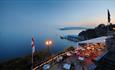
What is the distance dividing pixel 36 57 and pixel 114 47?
47.7ft

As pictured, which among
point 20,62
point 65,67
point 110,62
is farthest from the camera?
point 20,62

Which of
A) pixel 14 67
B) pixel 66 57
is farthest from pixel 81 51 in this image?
pixel 14 67

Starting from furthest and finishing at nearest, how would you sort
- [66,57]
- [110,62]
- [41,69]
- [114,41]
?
[66,57]
[41,69]
[114,41]
[110,62]

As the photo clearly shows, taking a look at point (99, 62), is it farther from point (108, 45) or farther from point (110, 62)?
point (108, 45)

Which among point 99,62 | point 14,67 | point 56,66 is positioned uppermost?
point 99,62

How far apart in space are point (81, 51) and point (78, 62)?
15.3 ft

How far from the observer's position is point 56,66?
12.5 m

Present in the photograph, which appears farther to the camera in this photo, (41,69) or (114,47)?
(41,69)

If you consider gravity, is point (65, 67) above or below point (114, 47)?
below

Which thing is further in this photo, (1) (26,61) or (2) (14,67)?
(1) (26,61)

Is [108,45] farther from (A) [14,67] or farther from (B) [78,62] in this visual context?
(A) [14,67]

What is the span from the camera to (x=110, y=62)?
639cm

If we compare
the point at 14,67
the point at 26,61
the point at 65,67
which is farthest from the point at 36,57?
the point at 65,67

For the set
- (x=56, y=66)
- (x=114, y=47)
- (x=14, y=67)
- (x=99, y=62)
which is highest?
(x=114, y=47)
